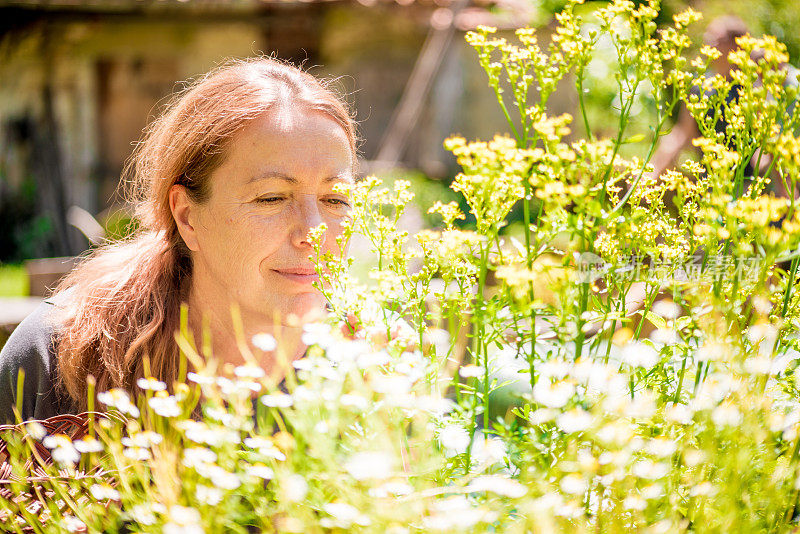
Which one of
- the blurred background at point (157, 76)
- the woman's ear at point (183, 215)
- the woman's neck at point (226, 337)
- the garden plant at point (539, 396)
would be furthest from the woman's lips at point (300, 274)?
the blurred background at point (157, 76)

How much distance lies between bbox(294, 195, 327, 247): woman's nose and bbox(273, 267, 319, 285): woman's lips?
6cm

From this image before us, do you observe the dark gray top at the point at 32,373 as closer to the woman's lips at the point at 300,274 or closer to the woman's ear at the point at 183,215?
the woman's ear at the point at 183,215

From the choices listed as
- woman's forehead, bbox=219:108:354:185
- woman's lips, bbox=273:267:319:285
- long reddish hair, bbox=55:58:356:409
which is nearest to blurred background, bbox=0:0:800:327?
long reddish hair, bbox=55:58:356:409

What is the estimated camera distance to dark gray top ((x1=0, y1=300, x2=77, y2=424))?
189cm

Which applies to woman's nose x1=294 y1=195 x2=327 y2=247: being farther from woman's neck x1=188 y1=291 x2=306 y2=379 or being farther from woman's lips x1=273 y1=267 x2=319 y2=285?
woman's neck x1=188 y1=291 x2=306 y2=379

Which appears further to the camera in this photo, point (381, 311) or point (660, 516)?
point (381, 311)

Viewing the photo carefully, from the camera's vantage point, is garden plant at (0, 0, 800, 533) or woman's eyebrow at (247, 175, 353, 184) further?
woman's eyebrow at (247, 175, 353, 184)

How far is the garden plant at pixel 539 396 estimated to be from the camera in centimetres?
78

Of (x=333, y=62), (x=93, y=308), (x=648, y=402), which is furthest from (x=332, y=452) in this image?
(x=333, y=62)

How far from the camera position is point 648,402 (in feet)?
2.66

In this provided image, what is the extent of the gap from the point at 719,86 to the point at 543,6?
6272 mm

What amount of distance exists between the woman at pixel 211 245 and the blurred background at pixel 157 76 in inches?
257

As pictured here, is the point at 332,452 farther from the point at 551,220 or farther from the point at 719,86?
the point at 719,86

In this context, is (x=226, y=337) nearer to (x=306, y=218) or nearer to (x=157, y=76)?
(x=306, y=218)
